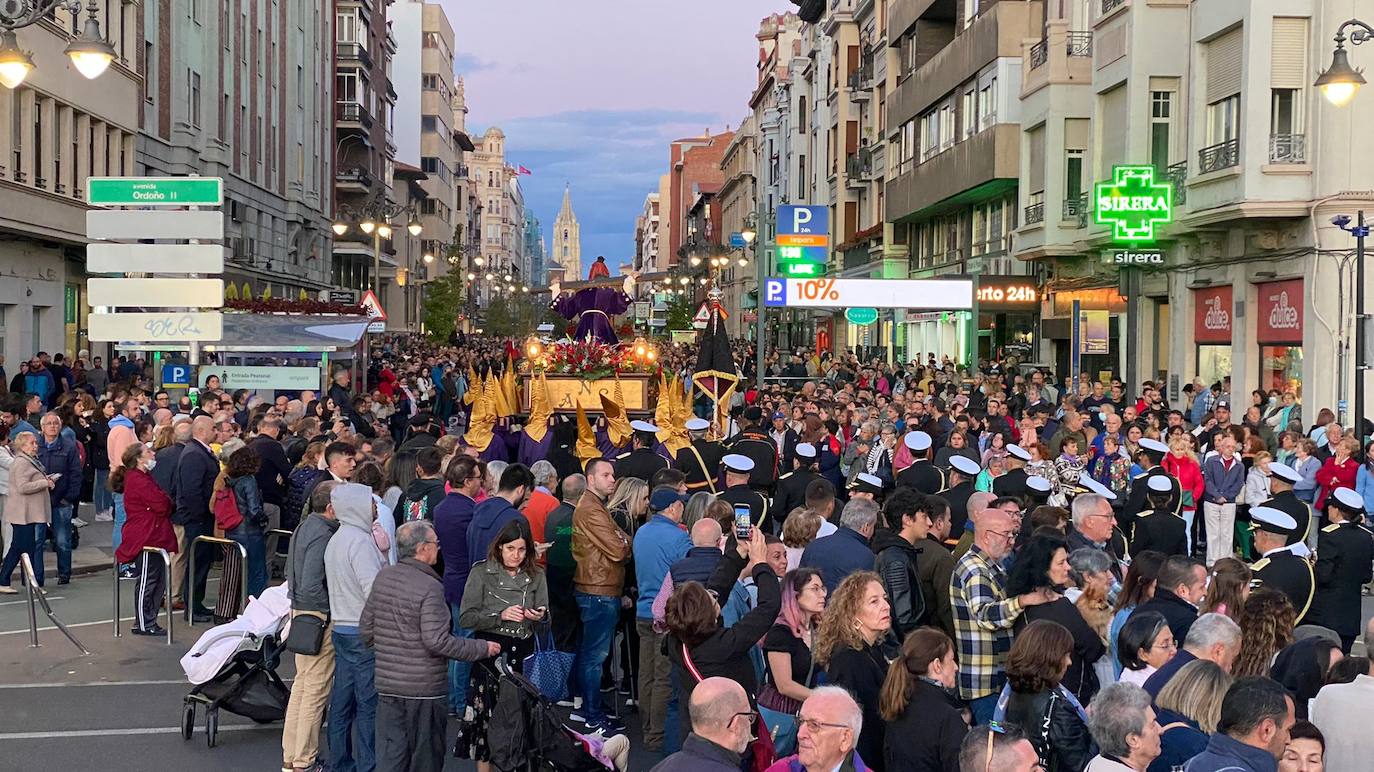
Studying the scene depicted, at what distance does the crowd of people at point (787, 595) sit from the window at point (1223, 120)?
10282mm

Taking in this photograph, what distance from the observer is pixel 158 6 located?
124ft

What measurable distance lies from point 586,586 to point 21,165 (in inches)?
945

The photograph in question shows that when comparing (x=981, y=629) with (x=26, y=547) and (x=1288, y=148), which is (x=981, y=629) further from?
(x=1288, y=148)

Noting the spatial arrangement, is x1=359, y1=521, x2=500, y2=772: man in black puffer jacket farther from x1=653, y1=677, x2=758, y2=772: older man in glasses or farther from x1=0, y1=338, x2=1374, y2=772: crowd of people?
x1=653, y1=677, x2=758, y2=772: older man in glasses

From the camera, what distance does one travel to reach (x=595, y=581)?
32.2ft

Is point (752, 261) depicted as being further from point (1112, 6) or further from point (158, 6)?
point (1112, 6)

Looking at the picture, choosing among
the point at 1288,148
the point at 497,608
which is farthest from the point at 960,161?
the point at 497,608

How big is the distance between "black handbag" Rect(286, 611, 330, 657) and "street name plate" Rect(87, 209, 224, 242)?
11.7 metres

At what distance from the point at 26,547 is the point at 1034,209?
24442 mm

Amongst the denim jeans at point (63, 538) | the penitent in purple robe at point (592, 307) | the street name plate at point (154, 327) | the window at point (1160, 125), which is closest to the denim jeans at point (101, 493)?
the street name plate at point (154, 327)

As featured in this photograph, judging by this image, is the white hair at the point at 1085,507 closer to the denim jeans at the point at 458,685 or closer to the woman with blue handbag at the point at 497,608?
the woman with blue handbag at the point at 497,608

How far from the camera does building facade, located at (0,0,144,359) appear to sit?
94.9 ft

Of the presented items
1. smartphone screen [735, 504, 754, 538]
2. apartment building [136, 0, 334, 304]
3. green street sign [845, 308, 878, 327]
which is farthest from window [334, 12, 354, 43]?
smartphone screen [735, 504, 754, 538]

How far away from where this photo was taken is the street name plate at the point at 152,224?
1930 cm
